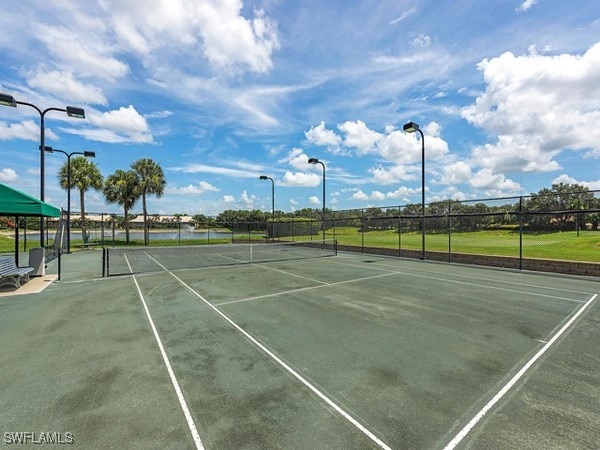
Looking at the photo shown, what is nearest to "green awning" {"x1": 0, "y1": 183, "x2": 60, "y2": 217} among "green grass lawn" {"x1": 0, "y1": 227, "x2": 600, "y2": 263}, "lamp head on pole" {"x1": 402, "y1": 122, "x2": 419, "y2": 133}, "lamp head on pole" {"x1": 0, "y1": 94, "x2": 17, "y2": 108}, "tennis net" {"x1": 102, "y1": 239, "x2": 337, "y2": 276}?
"tennis net" {"x1": 102, "y1": 239, "x2": 337, "y2": 276}

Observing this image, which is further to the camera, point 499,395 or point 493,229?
point 493,229

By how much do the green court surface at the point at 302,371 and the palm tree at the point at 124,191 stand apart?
33.0m

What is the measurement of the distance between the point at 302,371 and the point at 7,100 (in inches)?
620

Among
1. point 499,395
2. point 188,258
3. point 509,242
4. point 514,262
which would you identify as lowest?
point 188,258

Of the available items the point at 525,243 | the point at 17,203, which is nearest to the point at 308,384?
the point at 17,203

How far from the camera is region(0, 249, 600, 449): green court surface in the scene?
132 inches

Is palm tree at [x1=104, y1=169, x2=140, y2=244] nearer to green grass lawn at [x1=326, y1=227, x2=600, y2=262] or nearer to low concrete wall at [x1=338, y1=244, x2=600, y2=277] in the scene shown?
green grass lawn at [x1=326, y1=227, x2=600, y2=262]

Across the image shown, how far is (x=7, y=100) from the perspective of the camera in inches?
486

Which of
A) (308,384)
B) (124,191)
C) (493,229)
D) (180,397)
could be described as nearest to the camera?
(180,397)

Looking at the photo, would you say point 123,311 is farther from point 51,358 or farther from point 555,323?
point 555,323

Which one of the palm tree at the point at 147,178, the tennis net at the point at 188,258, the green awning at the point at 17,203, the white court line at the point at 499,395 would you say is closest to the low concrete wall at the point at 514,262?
the tennis net at the point at 188,258

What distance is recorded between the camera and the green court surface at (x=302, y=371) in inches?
132

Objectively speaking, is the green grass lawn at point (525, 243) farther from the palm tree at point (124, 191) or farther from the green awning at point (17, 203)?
the palm tree at point (124, 191)

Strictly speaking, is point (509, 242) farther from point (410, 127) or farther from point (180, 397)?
point (180, 397)
